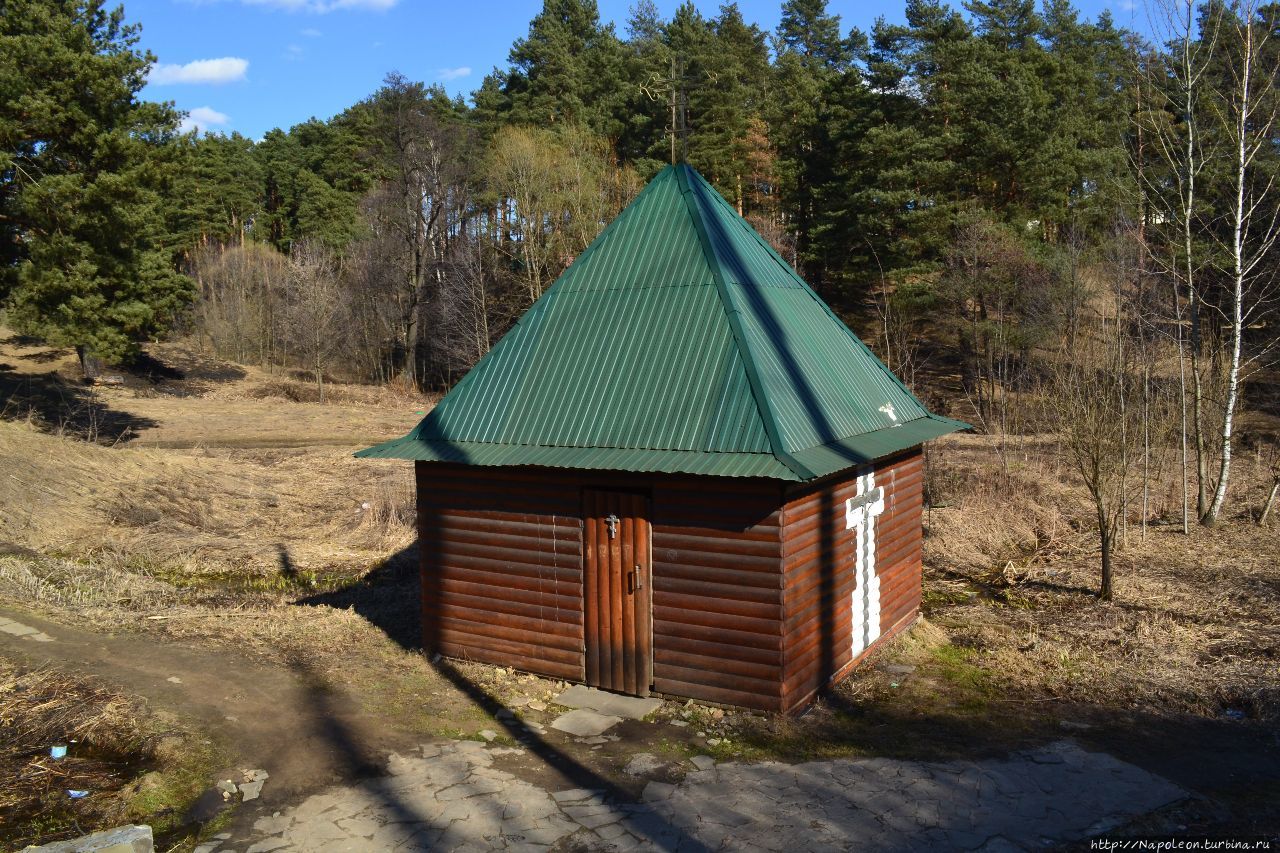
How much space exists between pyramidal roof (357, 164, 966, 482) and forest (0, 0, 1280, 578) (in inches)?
128

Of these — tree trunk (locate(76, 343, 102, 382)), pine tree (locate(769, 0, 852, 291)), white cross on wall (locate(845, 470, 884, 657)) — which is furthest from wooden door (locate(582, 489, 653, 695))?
tree trunk (locate(76, 343, 102, 382))

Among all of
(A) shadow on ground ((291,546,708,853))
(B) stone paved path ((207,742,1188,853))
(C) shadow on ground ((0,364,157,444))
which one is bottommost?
(A) shadow on ground ((291,546,708,853))

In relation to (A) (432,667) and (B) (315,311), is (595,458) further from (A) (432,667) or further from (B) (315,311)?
(B) (315,311)

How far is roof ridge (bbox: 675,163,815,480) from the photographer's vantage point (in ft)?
25.4

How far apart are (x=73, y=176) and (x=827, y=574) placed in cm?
1888

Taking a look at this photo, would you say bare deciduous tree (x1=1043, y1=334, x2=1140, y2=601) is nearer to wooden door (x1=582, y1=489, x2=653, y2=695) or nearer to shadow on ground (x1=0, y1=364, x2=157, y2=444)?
wooden door (x1=582, y1=489, x2=653, y2=695)

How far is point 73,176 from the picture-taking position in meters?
19.6

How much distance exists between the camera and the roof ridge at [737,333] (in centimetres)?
774

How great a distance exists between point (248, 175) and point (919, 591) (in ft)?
180

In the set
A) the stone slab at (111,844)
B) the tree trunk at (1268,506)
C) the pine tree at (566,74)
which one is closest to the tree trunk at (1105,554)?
the tree trunk at (1268,506)

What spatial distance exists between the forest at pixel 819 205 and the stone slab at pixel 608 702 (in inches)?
272

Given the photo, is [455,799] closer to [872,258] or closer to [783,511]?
[783,511]

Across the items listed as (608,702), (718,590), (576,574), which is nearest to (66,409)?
(576,574)

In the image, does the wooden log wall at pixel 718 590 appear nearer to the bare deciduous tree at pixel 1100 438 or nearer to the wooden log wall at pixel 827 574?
the wooden log wall at pixel 827 574
